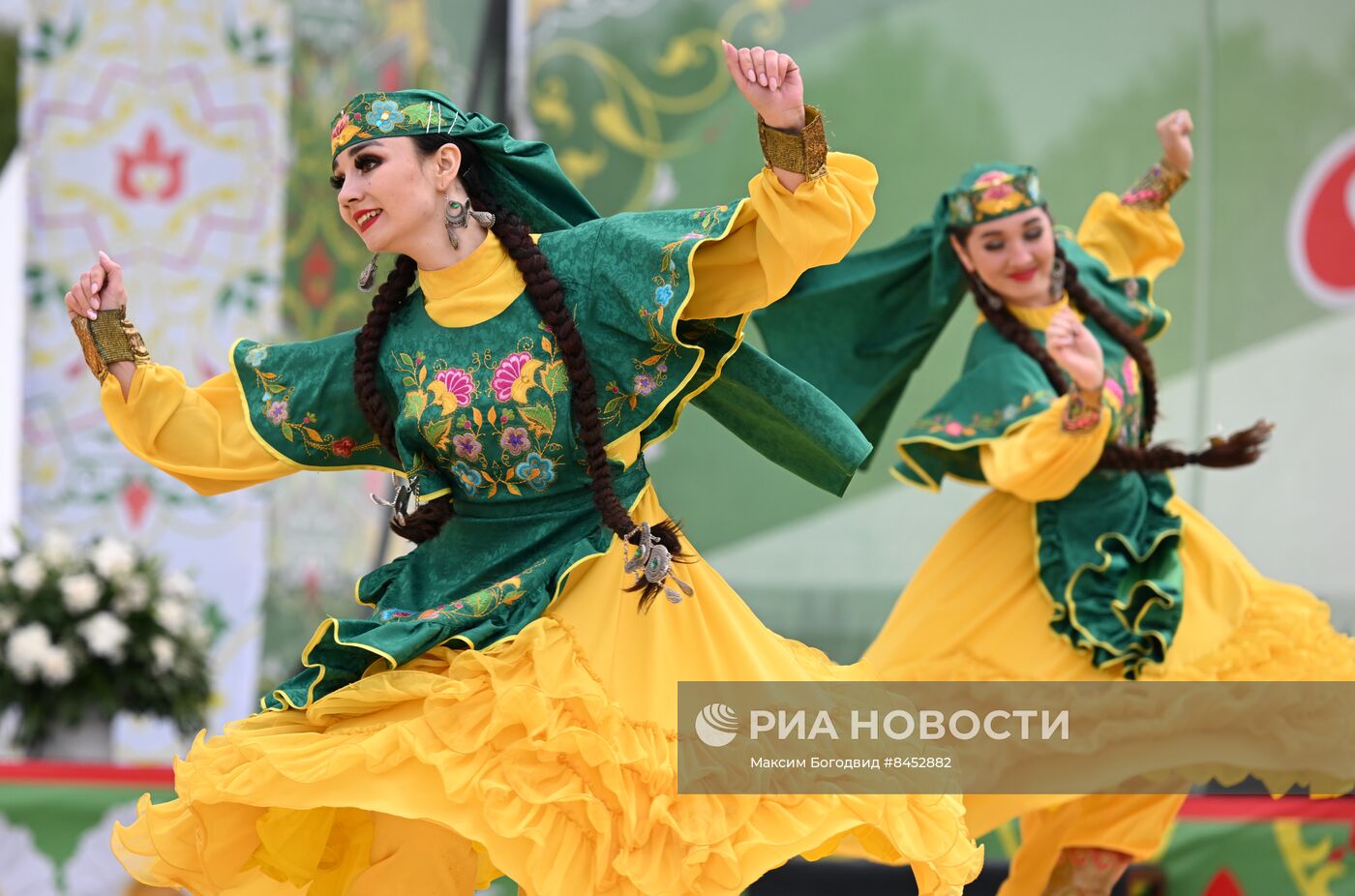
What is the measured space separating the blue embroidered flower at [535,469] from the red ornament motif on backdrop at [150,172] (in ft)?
10.5

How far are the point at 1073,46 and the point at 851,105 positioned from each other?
719 mm

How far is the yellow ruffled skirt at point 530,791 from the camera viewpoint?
2156mm

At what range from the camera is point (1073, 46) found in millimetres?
5145

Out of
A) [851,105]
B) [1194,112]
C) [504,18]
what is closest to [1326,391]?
[1194,112]

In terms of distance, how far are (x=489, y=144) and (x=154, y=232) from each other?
299cm

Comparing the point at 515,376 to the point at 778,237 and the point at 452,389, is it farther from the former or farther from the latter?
the point at 778,237

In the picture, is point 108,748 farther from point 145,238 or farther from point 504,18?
point 504,18

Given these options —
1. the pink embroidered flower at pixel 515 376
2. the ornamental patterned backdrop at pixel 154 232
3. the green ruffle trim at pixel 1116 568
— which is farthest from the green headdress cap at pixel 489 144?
the ornamental patterned backdrop at pixel 154 232

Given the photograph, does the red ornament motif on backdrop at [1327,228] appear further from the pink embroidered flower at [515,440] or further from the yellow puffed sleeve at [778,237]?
the pink embroidered flower at [515,440]

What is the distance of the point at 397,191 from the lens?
246cm

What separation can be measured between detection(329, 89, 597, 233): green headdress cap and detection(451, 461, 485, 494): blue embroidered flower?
0.43 meters

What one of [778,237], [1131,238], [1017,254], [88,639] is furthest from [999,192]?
[88,639]

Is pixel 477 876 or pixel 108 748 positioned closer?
pixel 477 876

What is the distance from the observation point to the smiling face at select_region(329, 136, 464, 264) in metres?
2.47
